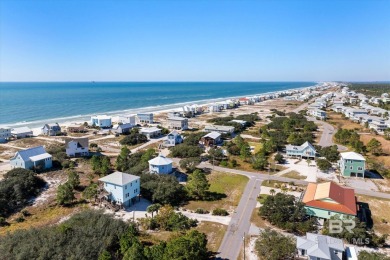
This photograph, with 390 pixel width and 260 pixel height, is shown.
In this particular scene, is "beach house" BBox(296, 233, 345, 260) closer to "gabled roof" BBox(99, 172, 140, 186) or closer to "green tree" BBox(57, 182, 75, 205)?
"gabled roof" BBox(99, 172, 140, 186)

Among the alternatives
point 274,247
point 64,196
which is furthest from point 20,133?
point 274,247

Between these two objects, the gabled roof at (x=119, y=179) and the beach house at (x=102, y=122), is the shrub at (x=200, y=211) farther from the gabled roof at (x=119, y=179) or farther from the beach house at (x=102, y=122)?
the beach house at (x=102, y=122)

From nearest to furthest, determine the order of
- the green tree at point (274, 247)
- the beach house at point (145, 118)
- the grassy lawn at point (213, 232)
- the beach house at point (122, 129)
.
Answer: the green tree at point (274, 247), the grassy lawn at point (213, 232), the beach house at point (122, 129), the beach house at point (145, 118)

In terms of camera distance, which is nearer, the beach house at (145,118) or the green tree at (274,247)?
the green tree at (274,247)

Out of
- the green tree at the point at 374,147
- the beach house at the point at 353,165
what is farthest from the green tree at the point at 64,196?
the green tree at the point at 374,147

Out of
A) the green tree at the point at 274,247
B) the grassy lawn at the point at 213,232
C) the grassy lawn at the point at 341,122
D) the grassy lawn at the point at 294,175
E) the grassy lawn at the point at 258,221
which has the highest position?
the grassy lawn at the point at 341,122

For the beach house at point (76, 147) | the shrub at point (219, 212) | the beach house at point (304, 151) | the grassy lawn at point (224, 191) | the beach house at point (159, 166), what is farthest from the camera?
the beach house at point (304, 151)

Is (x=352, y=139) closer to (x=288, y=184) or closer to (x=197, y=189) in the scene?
(x=288, y=184)
